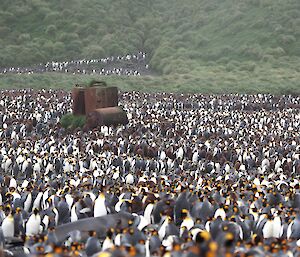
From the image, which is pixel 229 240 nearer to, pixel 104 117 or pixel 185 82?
pixel 104 117

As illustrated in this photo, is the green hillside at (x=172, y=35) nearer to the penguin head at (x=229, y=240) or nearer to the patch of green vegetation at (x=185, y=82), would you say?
the patch of green vegetation at (x=185, y=82)

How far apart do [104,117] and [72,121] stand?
251 centimetres

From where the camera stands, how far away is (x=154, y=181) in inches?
690

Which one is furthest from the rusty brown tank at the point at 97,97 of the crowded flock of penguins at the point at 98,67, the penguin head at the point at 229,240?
the crowded flock of penguins at the point at 98,67

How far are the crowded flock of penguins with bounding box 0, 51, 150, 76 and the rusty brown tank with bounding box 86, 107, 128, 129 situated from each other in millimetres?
30348

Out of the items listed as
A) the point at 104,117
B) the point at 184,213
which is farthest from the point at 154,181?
the point at 104,117

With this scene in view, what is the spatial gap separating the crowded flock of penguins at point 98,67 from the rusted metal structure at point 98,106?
2919 centimetres

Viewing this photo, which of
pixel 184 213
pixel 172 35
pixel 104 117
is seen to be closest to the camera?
pixel 184 213

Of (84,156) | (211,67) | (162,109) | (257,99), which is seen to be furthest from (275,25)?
(84,156)

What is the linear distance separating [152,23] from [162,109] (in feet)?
150

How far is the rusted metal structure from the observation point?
28500mm

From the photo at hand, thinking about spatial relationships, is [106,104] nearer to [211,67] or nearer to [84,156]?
[84,156]

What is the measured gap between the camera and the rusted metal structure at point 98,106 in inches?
1122

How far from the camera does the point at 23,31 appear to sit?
71938 mm
